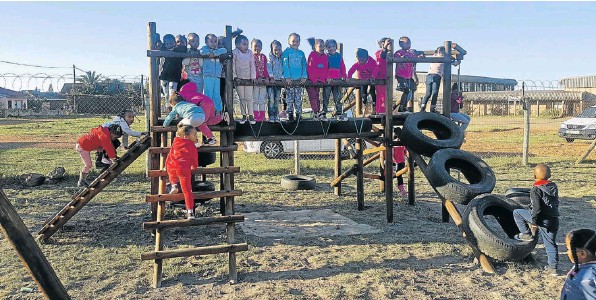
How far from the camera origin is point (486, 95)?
55.6m

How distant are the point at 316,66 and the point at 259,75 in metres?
1.01

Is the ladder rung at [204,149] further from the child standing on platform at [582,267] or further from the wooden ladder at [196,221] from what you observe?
the child standing on platform at [582,267]

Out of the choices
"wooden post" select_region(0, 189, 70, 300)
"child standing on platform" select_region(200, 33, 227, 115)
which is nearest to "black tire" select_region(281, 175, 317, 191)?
"child standing on platform" select_region(200, 33, 227, 115)

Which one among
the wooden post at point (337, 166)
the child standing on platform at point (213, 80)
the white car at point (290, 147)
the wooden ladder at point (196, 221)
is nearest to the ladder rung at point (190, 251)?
the wooden ladder at point (196, 221)

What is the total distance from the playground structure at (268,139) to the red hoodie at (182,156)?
0.22 meters

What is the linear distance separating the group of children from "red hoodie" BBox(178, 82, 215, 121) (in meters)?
0.36

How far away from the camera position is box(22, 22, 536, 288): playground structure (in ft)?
20.5

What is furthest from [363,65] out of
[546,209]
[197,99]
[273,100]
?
[546,209]

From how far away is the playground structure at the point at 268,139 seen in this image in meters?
6.25

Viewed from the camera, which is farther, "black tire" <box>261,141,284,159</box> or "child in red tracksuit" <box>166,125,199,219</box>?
"black tire" <box>261,141,284,159</box>

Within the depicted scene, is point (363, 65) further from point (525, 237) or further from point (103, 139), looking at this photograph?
point (103, 139)

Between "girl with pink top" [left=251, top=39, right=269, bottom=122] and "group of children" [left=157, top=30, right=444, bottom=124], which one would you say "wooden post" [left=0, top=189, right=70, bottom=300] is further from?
"girl with pink top" [left=251, top=39, right=269, bottom=122]

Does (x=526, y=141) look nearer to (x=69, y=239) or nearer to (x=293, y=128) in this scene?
(x=293, y=128)

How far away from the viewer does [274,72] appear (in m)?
8.97
